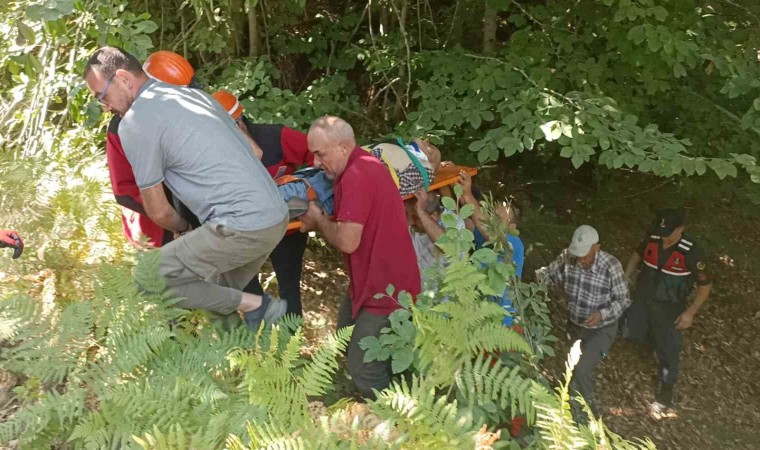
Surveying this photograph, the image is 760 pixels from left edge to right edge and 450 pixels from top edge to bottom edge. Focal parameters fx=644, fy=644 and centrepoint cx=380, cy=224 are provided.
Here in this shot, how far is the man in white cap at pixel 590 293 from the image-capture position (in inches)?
209

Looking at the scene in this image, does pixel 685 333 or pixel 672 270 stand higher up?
pixel 672 270

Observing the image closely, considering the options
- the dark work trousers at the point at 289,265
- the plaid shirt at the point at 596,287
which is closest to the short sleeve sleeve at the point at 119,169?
the dark work trousers at the point at 289,265

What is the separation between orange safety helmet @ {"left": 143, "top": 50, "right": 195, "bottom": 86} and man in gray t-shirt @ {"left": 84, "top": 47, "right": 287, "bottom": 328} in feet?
1.29

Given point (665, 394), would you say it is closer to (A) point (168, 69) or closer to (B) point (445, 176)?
(B) point (445, 176)

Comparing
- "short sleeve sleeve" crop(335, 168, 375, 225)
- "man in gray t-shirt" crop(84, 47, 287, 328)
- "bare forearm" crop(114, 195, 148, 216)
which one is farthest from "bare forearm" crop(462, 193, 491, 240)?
"bare forearm" crop(114, 195, 148, 216)

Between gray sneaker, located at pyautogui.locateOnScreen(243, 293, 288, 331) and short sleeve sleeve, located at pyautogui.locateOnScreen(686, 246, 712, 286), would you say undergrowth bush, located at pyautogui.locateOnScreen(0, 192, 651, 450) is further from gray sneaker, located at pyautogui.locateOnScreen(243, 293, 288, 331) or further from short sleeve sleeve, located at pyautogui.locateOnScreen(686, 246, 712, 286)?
short sleeve sleeve, located at pyautogui.locateOnScreen(686, 246, 712, 286)

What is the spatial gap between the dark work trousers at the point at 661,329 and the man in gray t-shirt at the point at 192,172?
453 cm

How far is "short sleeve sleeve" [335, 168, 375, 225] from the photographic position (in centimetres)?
323

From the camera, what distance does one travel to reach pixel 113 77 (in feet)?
9.78

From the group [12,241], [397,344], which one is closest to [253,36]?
[12,241]

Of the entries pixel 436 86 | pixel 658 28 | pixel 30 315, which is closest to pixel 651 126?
pixel 658 28

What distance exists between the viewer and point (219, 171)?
294cm

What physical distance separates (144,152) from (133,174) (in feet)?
1.31

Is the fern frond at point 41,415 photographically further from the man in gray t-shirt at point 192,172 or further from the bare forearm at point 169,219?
the bare forearm at point 169,219
